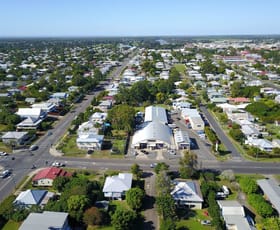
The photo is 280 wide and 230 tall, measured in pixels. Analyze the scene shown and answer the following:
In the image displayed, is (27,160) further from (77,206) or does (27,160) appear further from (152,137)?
(152,137)

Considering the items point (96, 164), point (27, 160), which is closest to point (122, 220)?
point (96, 164)

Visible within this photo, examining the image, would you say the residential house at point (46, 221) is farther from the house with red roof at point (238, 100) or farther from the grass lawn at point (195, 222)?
the house with red roof at point (238, 100)

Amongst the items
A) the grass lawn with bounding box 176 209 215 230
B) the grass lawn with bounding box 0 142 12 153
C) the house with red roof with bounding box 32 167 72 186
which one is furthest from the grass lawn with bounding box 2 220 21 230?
the grass lawn with bounding box 0 142 12 153

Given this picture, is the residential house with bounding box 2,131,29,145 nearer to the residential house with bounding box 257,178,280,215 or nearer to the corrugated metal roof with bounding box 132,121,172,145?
the corrugated metal roof with bounding box 132,121,172,145

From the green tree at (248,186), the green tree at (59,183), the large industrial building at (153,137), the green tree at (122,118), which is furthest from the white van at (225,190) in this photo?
the green tree at (122,118)

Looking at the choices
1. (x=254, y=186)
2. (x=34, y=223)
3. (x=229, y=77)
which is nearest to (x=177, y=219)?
(x=254, y=186)

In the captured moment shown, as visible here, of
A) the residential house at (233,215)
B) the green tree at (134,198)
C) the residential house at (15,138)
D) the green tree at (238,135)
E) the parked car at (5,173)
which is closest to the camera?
the residential house at (233,215)
